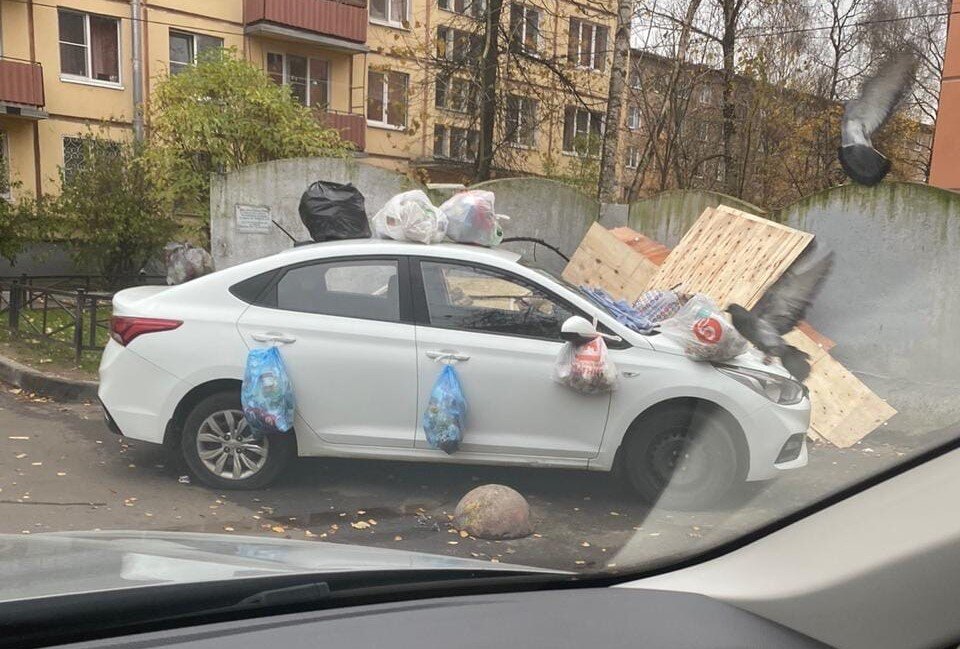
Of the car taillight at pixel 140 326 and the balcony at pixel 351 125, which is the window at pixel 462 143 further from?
the car taillight at pixel 140 326

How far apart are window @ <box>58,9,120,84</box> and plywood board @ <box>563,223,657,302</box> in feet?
60.4

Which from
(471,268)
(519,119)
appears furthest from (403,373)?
(519,119)

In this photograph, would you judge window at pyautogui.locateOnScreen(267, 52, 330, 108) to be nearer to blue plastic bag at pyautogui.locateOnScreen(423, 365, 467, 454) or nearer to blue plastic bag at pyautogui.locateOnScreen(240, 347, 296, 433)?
blue plastic bag at pyautogui.locateOnScreen(240, 347, 296, 433)

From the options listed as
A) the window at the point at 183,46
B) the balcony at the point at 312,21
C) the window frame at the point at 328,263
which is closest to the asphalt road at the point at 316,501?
the window frame at the point at 328,263

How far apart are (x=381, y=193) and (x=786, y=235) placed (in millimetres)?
5213

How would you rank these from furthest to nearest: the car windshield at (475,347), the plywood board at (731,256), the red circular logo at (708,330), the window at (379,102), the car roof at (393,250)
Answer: the window at (379,102) → the plywood board at (731,256) → the car roof at (393,250) → the red circular logo at (708,330) → the car windshield at (475,347)

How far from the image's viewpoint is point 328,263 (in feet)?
17.3

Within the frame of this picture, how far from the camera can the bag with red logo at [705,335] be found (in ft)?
16.1

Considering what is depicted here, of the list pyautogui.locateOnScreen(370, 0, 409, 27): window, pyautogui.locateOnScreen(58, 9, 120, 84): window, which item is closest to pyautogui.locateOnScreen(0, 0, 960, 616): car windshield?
pyautogui.locateOnScreen(58, 9, 120, 84): window

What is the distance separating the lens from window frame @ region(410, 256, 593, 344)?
5055 millimetres

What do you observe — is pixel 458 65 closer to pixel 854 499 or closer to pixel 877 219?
pixel 877 219

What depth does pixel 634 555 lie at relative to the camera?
6.70 ft

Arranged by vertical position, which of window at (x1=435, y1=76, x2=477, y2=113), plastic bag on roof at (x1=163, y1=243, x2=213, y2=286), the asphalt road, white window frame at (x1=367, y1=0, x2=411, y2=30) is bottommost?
the asphalt road

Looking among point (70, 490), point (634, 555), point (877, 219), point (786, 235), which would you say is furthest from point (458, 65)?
point (634, 555)
